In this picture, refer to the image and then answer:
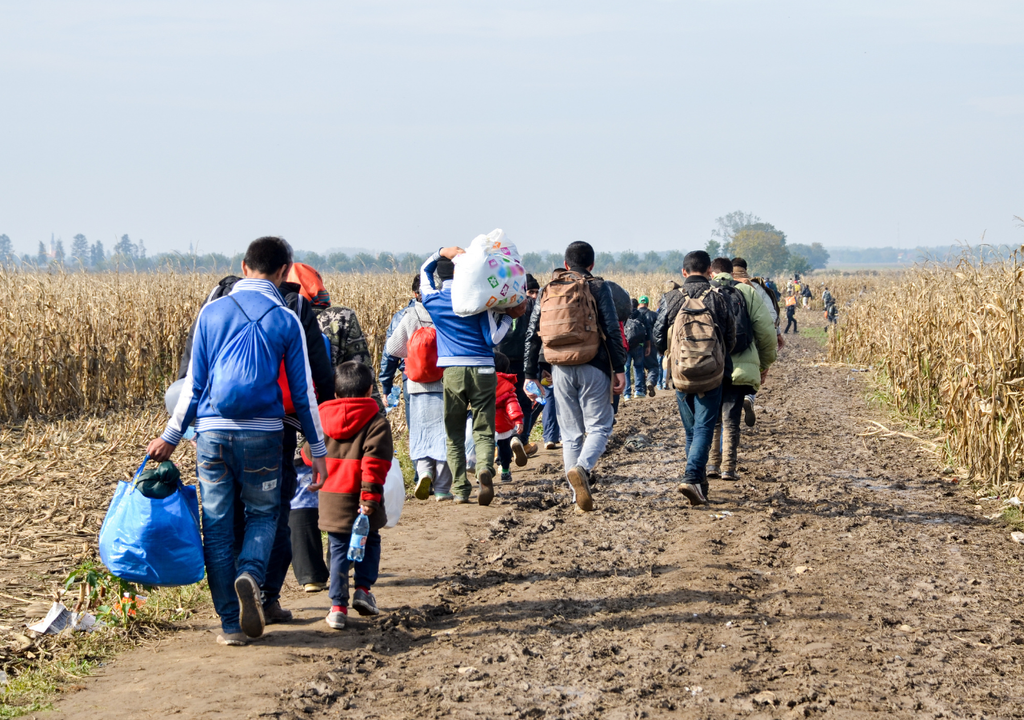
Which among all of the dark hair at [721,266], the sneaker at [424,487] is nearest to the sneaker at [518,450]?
the sneaker at [424,487]

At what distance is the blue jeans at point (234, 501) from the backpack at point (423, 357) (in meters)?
3.08

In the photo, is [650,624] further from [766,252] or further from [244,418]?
[766,252]

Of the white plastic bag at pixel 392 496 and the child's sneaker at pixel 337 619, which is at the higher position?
the white plastic bag at pixel 392 496

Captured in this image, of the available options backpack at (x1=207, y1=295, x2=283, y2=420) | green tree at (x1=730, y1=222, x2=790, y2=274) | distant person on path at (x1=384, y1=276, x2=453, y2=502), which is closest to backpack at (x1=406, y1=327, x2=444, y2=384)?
distant person on path at (x1=384, y1=276, x2=453, y2=502)

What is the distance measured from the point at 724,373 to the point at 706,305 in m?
0.67

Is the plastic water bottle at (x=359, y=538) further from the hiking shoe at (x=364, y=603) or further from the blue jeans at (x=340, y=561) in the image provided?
the hiking shoe at (x=364, y=603)

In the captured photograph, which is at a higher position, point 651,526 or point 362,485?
point 362,485

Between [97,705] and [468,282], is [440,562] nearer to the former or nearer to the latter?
[468,282]

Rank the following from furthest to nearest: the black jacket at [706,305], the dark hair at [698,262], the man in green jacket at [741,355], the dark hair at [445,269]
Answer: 1. the man in green jacket at [741,355]
2. the dark hair at [698,262]
3. the black jacket at [706,305]
4. the dark hair at [445,269]

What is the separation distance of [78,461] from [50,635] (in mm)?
5255

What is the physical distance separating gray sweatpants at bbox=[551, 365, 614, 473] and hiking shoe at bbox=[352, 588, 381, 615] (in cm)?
240

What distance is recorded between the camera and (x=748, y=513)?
7680 mm

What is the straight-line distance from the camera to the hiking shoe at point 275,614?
16.6 ft

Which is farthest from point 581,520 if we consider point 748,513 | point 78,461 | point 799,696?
point 78,461
